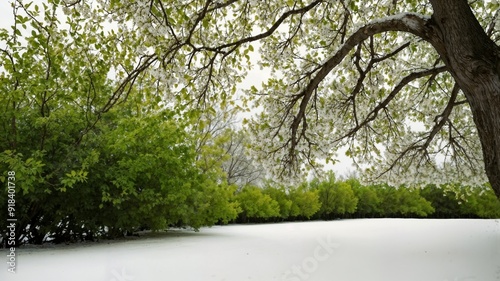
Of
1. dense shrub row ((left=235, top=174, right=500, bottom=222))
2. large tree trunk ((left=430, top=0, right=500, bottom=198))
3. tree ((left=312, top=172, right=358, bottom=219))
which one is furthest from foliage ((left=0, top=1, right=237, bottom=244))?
tree ((left=312, top=172, right=358, bottom=219))

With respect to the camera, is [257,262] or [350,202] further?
[350,202]

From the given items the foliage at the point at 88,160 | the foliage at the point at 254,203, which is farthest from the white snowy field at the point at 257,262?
the foliage at the point at 254,203

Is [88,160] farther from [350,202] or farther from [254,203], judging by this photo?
[350,202]

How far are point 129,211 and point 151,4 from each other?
229 inches

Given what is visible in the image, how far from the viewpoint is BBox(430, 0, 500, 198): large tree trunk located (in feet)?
10.4

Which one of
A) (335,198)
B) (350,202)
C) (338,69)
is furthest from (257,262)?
(350,202)

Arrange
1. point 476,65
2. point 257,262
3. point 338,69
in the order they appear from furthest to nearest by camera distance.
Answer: point 338,69, point 257,262, point 476,65

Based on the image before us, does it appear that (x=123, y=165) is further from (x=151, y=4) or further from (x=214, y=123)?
(x=214, y=123)

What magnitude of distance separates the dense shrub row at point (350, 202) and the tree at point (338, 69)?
743 centimetres

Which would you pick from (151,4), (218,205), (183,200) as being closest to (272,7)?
(151,4)

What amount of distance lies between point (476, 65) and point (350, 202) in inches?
694

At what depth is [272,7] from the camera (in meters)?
6.86

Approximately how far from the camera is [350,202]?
20.1 m

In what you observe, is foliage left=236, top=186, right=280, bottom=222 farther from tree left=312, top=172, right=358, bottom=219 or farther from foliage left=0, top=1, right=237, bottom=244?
foliage left=0, top=1, right=237, bottom=244
